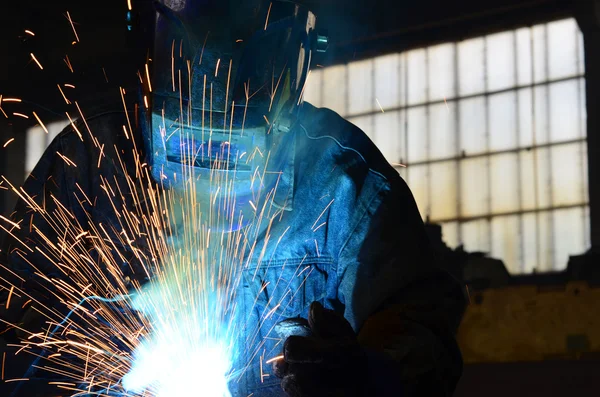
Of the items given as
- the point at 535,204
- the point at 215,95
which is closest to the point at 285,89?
the point at 215,95

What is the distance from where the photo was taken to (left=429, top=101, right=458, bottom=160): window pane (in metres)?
6.91

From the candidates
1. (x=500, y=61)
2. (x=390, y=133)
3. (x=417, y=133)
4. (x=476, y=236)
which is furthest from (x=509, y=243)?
(x=500, y=61)

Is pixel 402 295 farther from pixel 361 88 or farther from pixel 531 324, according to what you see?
pixel 361 88

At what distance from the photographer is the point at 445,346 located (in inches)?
71.1

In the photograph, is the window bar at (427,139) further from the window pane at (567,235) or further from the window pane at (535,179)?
the window pane at (567,235)

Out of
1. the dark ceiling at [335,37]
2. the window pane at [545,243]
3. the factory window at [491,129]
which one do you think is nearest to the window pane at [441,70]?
the factory window at [491,129]

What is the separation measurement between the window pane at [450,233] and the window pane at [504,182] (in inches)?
13.4

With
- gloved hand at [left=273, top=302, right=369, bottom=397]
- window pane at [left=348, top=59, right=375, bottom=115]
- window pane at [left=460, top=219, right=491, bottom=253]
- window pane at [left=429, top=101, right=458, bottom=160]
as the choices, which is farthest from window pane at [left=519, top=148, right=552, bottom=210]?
gloved hand at [left=273, top=302, right=369, bottom=397]

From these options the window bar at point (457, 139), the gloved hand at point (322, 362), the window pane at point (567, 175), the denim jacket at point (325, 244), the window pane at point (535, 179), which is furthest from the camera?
the window bar at point (457, 139)

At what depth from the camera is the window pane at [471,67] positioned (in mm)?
6801

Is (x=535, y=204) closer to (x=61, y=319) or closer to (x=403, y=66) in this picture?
(x=403, y=66)

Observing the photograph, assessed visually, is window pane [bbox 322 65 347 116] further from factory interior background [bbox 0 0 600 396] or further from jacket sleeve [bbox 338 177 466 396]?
jacket sleeve [bbox 338 177 466 396]

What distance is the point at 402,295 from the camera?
1.87 meters

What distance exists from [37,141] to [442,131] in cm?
342
